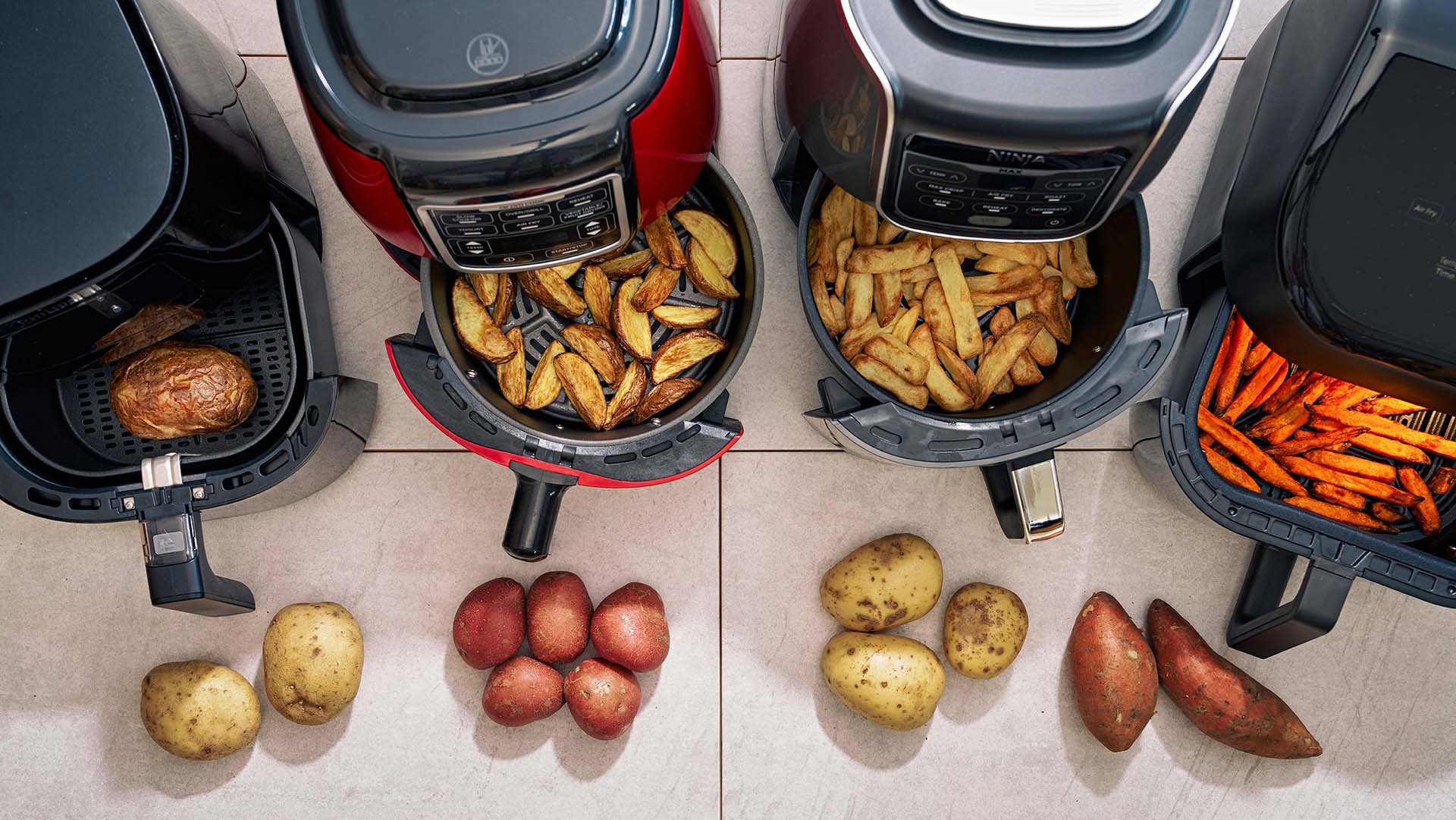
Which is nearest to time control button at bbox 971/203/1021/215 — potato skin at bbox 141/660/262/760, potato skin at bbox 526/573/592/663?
potato skin at bbox 526/573/592/663

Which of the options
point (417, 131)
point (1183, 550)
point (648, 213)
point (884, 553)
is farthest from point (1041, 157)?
point (1183, 550)

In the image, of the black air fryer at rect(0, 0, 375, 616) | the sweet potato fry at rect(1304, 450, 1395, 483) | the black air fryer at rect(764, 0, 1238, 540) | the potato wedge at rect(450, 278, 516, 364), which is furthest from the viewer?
the sweet potato fry at rect(1304, 450, 1395, 483)

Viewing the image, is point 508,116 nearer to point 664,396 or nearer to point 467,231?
point 467,231

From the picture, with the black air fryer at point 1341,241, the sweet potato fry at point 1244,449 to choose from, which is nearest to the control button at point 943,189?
the black air fryer at point 1341,241

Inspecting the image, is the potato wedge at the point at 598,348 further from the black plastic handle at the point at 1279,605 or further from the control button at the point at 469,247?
the black plastic handle at the point at 1279,605

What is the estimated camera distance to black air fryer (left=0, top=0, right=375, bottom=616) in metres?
0.72

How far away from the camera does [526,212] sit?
66 cm

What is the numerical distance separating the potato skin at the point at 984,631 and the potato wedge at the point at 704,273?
1.65 feet

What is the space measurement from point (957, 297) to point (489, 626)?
68 centimetres

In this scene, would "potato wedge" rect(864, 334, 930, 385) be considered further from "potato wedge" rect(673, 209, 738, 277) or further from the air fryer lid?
the air fryer lid

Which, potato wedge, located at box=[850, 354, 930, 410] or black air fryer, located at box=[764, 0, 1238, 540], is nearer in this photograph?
black air fryer, located at box=[764, 0, 1238, 540]

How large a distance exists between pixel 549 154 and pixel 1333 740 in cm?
124

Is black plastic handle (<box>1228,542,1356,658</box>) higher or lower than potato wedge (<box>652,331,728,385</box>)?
lower

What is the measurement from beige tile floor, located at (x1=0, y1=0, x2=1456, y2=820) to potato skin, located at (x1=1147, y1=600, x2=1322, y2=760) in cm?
5
